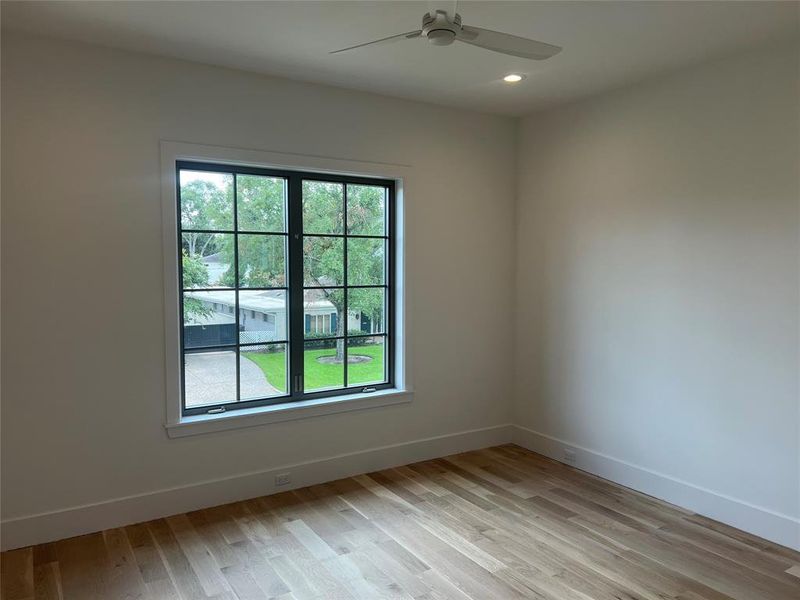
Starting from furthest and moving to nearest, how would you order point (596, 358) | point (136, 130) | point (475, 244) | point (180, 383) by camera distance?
point (475, 244)
point (596, 358)
point (180, 383)
point (136, 130)

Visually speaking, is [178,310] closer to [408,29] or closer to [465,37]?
[408,29]

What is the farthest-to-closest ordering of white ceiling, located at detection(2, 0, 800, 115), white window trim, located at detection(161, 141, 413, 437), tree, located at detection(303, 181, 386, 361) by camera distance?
1. tree, located at detection(303, 181, 386, 361)
2. white window trim, located at detection(161, 141, 413, 437)
3. white ceiling, located at detection(2, 0, 800, 115)

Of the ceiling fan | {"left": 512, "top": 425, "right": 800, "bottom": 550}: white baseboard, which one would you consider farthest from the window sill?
the ceiling fan

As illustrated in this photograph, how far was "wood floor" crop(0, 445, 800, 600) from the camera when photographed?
8.37ft

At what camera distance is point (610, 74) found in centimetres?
342

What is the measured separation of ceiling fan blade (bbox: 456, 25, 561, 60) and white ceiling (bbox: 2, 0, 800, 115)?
12.4 inches

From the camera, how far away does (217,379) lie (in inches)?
138

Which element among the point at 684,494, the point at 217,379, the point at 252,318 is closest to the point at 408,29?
the point at 252,318

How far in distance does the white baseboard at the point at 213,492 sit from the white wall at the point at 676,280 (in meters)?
0.86

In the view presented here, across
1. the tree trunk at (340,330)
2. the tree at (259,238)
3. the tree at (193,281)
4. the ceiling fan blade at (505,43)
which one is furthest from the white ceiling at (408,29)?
the tree trunk at (340,330)

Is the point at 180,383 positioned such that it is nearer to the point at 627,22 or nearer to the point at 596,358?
the point at 596,358

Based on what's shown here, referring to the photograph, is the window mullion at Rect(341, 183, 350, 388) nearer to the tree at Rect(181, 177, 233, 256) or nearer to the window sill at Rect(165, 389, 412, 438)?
the window sill at Rect(165, 389, 412, 438)

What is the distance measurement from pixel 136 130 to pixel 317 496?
7.99 feet

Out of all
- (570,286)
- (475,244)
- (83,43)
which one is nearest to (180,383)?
(83,43)
